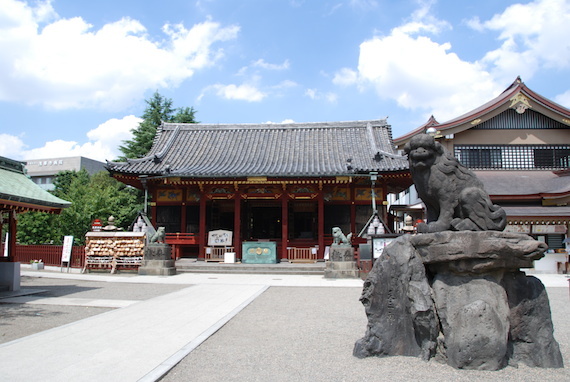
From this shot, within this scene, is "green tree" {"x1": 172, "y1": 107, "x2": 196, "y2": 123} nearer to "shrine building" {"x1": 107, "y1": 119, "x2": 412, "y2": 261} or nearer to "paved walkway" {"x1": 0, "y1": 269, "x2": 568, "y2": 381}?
"shrine building" {"x1": 107, "y1": 119, "x2": 412, "y2": 261}

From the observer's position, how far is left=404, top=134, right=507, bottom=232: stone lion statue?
209 inches

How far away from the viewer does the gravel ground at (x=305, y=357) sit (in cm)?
462

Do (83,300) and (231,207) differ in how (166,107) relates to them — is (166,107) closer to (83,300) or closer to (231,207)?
(231,207)

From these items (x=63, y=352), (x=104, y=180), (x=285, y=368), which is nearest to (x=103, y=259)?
(x=63, y=352)

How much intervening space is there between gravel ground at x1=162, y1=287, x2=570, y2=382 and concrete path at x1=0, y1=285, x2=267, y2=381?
0.34 metres

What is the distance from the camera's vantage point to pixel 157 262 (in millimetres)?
17188

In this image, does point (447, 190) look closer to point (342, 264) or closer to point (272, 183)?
point (342, 264)

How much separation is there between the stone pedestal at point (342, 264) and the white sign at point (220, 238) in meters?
6.34

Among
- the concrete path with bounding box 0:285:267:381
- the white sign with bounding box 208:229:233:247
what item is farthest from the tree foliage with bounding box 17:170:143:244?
the concrete path with bounding box 0:285:267:381

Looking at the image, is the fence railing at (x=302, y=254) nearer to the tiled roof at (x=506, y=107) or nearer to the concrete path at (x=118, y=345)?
the tiled roof at (x=506, y=107)

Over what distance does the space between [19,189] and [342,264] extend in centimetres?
1123

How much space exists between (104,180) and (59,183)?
5.64 metres

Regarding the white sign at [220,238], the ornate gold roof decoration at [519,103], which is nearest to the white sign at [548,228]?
the ornate gold roof decoration at [519,103]

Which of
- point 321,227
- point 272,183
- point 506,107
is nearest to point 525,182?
point 506,107
